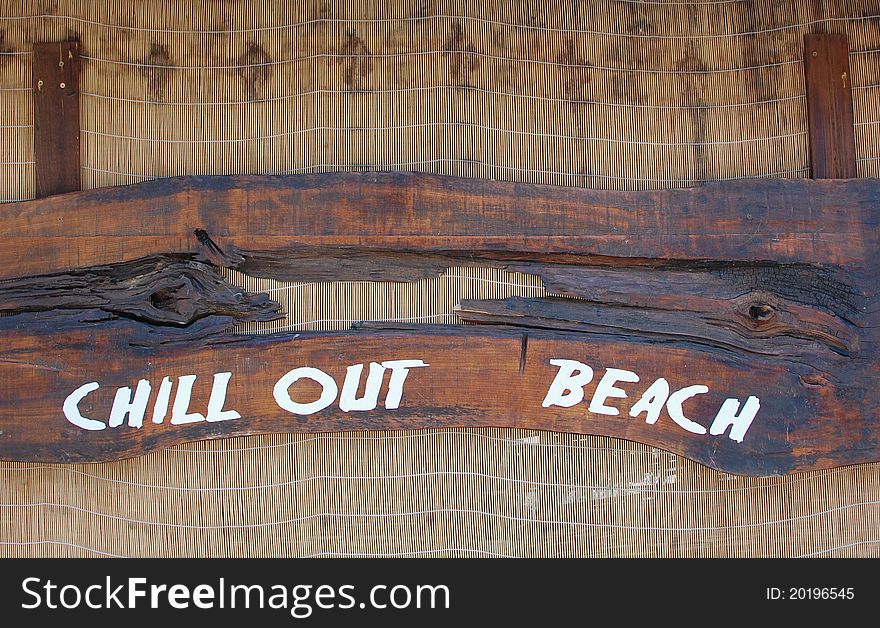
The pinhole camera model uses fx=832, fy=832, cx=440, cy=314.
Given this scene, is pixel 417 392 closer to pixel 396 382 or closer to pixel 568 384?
pixel 396 382

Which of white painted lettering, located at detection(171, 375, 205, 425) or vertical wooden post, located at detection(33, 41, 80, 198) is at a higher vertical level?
vertical wooden post, located at detection(33, 41, 80, 198)

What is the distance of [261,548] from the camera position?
249 centimetres

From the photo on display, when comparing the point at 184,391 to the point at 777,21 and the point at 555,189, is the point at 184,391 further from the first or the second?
the point at 777,21

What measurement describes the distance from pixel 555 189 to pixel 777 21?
37.4 inches

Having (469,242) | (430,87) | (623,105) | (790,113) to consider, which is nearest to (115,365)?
(469,242)

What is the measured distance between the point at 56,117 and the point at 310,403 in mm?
1205

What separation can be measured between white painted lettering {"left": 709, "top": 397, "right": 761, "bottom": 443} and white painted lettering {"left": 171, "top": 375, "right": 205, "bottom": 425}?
1.51 metres

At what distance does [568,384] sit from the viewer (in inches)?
96.4

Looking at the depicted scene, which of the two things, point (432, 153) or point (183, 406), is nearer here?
point (183, 406)

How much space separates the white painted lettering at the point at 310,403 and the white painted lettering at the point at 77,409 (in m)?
0.52

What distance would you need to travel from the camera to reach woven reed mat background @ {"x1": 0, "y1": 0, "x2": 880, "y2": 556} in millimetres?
2506

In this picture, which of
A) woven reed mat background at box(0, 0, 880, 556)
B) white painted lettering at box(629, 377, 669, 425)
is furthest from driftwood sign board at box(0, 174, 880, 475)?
woven reed mat background at box(0, 0, 880, 556)

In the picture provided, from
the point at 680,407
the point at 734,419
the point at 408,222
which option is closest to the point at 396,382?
the point at 408,222

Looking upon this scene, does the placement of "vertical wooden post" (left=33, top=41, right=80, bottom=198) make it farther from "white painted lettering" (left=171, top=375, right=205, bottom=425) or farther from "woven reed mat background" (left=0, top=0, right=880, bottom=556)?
"white painted lettering" (left=171, top=375, right=205, bottom=425)
